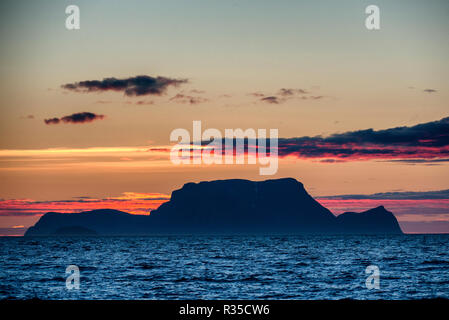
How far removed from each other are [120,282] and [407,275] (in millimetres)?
28146

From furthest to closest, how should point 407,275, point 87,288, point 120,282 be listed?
point 407,275
point 120,282
point 87,288

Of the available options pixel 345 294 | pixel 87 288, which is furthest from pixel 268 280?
pixel 87 288

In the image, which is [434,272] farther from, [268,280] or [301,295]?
[301,295]

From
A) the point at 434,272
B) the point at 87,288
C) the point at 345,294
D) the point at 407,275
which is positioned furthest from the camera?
the point at 434,272

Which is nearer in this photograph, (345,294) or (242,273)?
(345,294)
